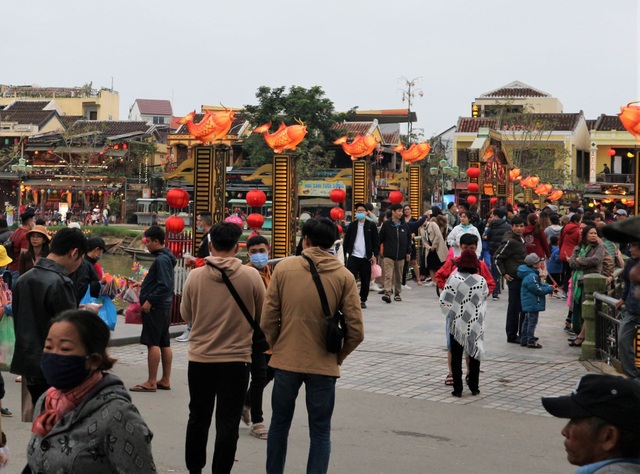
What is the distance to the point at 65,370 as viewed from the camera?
3229mm

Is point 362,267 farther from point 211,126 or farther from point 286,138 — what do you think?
point 211,126

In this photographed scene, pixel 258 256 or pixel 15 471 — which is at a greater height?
pixel 258 256

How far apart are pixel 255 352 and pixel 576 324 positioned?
7.06m

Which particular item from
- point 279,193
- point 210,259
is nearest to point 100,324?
point 210,259

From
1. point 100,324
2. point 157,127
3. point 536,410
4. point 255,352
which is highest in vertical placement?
point 157,127

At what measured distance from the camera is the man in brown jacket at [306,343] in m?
5.68

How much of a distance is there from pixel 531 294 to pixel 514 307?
54cm

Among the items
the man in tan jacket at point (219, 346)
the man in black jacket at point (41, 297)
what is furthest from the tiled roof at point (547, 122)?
the man in black jacket at point (41, 297)

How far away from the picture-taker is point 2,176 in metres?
59.2

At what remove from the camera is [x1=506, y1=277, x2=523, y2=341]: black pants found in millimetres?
12227

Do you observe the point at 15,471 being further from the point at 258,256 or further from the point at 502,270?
the point at 502,270

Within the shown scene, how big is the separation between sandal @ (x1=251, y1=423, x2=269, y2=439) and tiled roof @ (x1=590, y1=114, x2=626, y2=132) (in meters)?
59.8

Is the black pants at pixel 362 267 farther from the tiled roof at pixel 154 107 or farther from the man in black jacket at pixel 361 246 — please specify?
the tiled roof at pixel 154 107

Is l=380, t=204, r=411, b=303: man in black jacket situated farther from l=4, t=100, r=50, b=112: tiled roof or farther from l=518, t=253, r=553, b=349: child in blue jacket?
l=4, t=100, r=50, b=112: tiled roof
